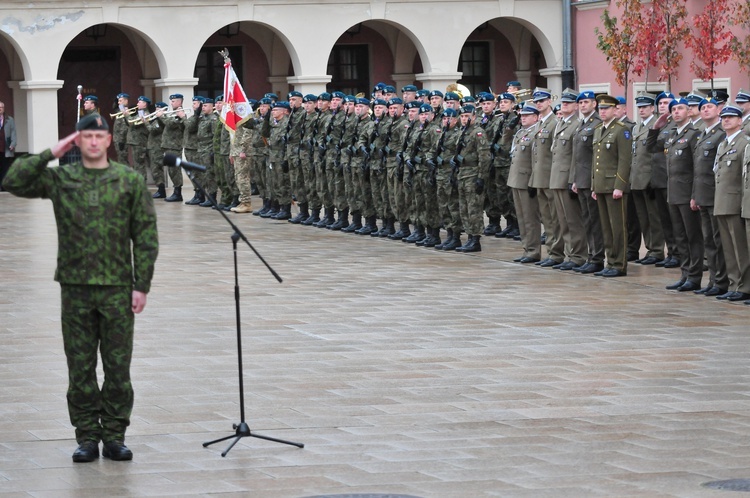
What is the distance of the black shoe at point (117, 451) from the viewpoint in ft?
25.8

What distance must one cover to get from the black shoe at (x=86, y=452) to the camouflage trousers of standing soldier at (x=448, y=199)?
10.9m

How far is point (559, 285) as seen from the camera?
1511cm

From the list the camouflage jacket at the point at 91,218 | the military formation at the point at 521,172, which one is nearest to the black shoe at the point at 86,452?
the camouflage jacket at the point at 91,218

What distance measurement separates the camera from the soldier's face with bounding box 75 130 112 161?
7.79m

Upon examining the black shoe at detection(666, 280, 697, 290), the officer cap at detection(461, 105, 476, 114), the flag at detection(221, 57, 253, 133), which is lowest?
the black shoe at detection(666, 280, 697, 290)

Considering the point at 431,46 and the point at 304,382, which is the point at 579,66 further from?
the point at 304,382

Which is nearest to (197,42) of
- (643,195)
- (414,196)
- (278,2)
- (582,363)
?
(278,2)

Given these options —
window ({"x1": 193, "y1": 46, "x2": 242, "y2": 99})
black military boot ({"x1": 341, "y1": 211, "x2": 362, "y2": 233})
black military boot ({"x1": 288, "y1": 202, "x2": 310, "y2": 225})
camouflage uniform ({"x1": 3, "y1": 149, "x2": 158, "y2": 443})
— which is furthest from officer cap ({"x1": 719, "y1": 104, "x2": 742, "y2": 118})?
window ({"x1": 193, "y1": 46, "x2": 242, "y2": 99})

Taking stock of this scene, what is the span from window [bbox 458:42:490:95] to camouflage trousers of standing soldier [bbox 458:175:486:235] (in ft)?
59.7

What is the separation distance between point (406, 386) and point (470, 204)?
8346 millimetres

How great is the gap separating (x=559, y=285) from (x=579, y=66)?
17518mm

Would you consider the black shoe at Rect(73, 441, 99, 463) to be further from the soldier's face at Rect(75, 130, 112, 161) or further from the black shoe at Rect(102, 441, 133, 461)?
the soldier's face at Rect(75, 130, 112, 161)

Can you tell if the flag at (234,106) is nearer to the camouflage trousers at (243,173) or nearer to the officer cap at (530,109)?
the camouflage trousers at (243,173)

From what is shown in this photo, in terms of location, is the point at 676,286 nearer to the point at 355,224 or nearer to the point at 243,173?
the point at 355,224
